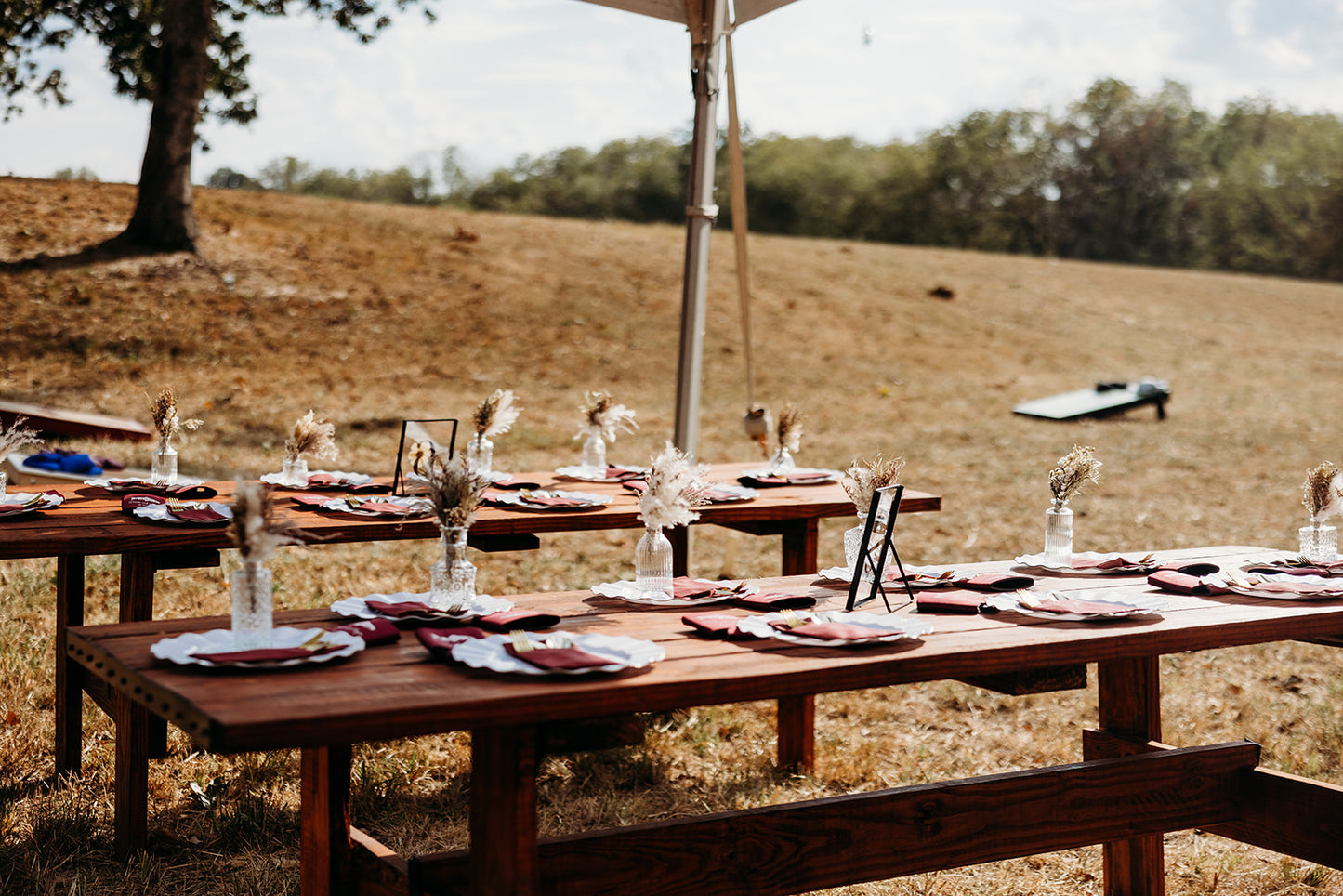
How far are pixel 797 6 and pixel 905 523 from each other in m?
4.49

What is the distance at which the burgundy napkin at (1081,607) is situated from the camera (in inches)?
93.3

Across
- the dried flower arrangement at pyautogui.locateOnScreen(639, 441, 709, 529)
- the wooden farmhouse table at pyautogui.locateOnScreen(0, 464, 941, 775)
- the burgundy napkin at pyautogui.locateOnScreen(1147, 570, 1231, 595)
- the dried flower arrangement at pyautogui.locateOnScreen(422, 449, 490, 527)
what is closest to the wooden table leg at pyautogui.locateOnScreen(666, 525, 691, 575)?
the wooden farmhouse table at pyautogui.locateOnScreen(0, 464, 941, 775)

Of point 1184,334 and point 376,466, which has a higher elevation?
point 1184,334

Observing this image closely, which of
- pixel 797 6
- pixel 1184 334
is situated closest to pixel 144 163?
pixel 797 6

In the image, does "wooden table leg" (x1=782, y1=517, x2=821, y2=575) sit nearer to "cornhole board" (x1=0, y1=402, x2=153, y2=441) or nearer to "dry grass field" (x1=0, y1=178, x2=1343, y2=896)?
"dry grass field" (x1=0, y1=178, x2=1343, y2=896)

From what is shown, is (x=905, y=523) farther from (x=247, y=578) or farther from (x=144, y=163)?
(x=144, y=163)

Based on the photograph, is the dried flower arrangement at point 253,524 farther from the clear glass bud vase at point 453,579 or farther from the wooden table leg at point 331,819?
the wooden table leg at point 331,819

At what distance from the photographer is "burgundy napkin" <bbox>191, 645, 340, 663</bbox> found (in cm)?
184

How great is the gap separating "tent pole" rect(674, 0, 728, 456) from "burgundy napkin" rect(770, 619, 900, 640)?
75.2 inches

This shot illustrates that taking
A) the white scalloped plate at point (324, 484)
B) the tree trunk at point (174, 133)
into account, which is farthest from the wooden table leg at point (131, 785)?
the tree trunk at point (174, 133)

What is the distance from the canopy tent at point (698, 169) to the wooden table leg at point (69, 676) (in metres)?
2.00

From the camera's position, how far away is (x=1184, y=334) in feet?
60.7

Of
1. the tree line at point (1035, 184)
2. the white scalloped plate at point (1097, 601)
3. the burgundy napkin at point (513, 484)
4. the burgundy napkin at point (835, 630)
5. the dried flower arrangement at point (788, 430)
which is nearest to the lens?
the burgundy napkin at point (835, 630)

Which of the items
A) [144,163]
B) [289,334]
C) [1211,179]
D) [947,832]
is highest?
[1211,179]
